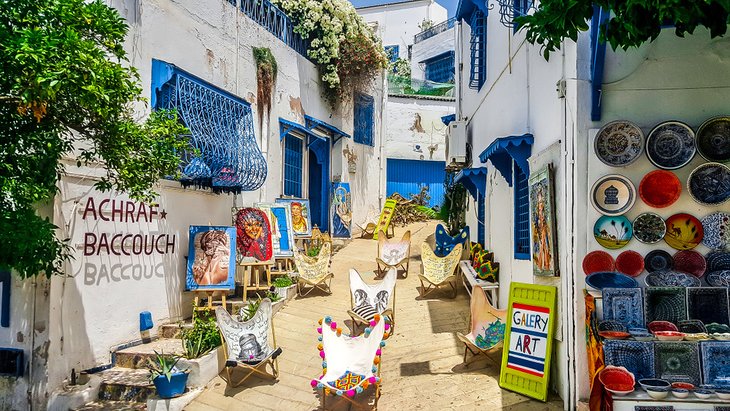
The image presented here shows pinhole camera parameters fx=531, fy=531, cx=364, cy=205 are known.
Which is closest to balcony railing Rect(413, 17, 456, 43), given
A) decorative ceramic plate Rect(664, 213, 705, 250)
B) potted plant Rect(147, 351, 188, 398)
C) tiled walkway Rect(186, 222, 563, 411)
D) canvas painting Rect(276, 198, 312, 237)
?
canvas painting Rect(276, 198, 312, 237)

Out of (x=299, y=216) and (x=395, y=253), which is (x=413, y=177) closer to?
(x=395, y=253)

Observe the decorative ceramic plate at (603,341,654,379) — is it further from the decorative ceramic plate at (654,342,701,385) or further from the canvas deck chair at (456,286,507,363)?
the canvas deck chair at (456,286,507,363)

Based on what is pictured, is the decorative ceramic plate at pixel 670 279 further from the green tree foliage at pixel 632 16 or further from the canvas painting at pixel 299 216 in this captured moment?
the canvas painting at pixel 299 216

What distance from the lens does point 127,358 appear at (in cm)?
696

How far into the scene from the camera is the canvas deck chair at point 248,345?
261 inches

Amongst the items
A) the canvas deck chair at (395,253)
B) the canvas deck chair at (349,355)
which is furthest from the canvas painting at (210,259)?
the canvas deck chair at (395,253)

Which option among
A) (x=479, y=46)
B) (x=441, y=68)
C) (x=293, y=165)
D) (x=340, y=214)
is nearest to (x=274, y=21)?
(x=293, y=165)

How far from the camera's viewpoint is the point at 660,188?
465 cm

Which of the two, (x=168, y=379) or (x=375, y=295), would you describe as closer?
(x=168, y=379)

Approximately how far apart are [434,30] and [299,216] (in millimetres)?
14435

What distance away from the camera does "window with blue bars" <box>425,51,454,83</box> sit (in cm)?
2283

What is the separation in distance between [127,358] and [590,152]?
20.0 ft

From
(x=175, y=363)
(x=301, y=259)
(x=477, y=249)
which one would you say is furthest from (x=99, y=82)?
(x=477, y=249)

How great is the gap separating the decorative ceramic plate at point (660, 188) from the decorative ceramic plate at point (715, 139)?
0.32 m
